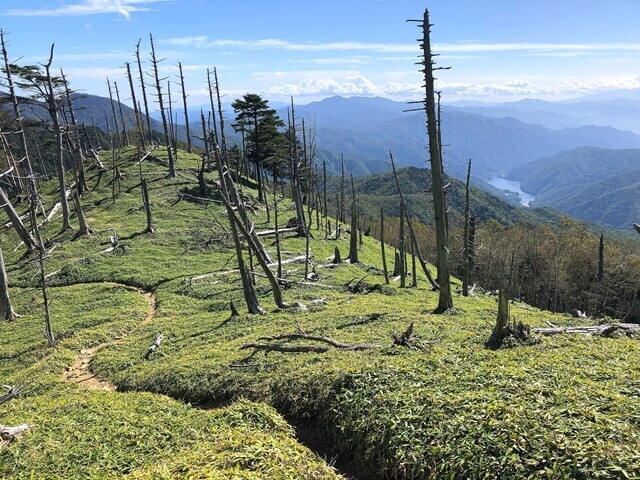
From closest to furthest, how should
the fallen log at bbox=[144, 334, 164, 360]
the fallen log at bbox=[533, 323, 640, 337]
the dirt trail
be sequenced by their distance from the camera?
the fallen log at bbox=[533, 323, 640, 337] → the dirt trail → the fallen log at bbox=[144, 334, 164, 360]

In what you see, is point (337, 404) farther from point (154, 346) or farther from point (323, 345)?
point (154, 346)

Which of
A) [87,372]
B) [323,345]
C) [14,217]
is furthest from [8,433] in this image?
[14,217]

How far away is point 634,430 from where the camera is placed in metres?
6.35

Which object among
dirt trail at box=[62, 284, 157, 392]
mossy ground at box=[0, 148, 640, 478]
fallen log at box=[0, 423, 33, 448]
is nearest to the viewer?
mossy ground at box=[0, 148, 640, 478]

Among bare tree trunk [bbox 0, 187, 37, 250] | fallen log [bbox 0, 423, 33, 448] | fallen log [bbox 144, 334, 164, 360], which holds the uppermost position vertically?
bare tree trunk [bbox 0, 187, 37, 250]

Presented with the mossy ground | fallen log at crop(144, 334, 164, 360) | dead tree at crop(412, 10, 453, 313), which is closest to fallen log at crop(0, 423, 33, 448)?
the mossy ground

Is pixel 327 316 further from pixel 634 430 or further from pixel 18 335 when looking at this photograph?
pixel 18 335

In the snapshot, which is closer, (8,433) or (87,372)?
(8,433)

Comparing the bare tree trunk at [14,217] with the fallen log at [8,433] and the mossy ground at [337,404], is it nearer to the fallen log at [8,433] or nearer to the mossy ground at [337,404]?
the mossy ground at [337,404]

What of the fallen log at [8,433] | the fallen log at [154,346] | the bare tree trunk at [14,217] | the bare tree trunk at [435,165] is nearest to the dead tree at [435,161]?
the bare tree trunk at [435,165]

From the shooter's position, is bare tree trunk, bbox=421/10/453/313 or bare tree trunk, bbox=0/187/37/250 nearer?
bare tree trunk, bbox=421/10/453/313

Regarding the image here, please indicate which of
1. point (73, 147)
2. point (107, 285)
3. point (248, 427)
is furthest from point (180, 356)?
point (73, 147)

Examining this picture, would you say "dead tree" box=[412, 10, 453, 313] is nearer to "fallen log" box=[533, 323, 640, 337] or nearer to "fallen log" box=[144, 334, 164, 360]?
"fallen log" box=[533, 323, 640, 337]

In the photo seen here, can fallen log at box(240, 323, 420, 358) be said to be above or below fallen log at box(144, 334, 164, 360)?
above
